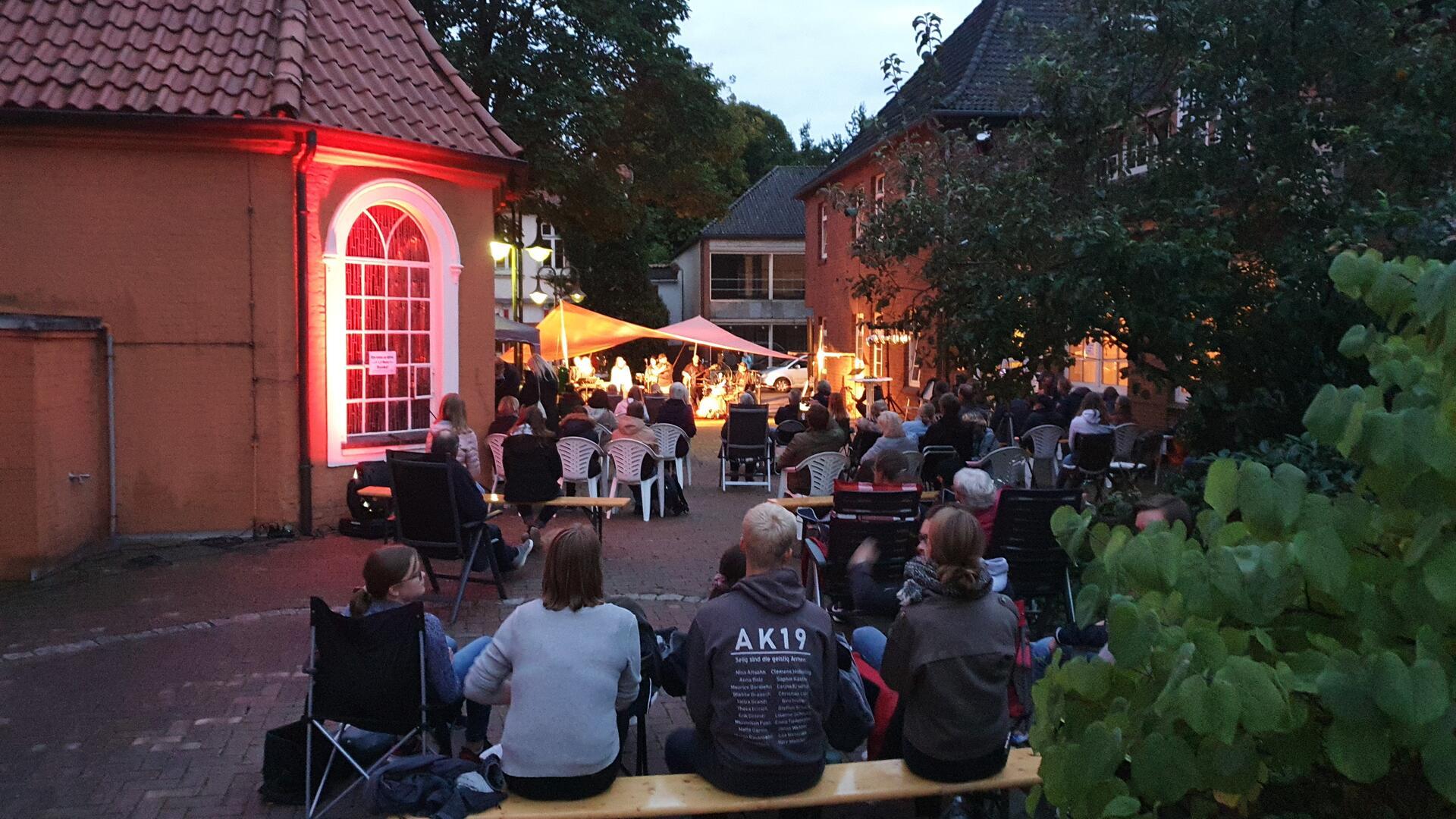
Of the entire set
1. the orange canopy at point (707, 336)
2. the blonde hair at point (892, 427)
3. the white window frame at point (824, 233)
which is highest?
the white window frame at point (824, 233)

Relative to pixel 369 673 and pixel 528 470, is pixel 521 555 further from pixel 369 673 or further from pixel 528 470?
pixel 369 673

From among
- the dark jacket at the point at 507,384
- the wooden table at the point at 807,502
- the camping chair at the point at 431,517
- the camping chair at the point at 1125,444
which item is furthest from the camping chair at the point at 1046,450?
the camping chair at the point at 431,517

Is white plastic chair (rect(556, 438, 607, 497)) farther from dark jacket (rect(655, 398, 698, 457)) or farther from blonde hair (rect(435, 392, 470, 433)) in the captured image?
blonde hair (rect(435, 392, 470, 433))

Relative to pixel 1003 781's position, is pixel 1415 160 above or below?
above

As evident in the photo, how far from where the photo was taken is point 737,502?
14867mm

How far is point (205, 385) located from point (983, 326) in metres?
7.18

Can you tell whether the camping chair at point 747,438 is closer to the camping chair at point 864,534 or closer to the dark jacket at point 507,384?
the dark jacket at point 507,384

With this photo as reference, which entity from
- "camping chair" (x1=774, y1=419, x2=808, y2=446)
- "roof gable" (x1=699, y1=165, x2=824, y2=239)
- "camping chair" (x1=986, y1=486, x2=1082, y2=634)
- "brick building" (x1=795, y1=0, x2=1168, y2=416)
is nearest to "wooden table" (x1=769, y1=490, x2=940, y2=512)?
"brick building" (x1=795, y1=0, x2=1168, y2=416)

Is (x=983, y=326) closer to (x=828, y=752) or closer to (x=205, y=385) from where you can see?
(x=828, y=752)

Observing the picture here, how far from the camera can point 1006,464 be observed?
12.4m

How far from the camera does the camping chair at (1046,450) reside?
1416 cm

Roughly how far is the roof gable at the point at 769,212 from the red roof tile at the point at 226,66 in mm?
40064

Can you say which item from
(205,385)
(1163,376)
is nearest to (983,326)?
(1163,376)

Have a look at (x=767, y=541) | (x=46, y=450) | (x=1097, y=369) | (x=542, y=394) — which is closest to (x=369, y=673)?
(x=767, y=541)
